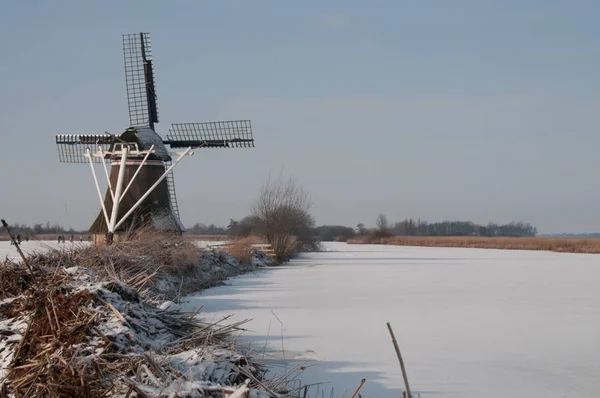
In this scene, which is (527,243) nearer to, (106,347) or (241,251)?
(241,251)

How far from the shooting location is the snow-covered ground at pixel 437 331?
15.4 feet

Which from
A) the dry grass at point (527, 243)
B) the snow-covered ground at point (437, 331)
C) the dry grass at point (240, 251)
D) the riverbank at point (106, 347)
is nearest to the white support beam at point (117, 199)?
the dry grass at point (240, 251)

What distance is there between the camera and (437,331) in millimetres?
6879

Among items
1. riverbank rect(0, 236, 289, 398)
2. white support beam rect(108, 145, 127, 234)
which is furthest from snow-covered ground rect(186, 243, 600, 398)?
white support beam rect(108, 145, 127, 234)

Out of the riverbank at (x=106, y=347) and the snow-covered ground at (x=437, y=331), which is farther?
the snow-covered ground at (x=437, y=331)

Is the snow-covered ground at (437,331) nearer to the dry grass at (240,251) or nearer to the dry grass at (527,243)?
the dry grass at (240,251)

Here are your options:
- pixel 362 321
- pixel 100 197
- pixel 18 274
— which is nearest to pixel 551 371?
pixel 362 321

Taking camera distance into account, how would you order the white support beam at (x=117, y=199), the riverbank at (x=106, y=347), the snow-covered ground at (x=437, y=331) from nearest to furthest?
the riverbank at (x=106, y=347) < the snow-covered ground at (x=437, y=331) < the white support beam at (x=117, y=199)

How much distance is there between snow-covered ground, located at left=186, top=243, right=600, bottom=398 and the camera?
4.70m

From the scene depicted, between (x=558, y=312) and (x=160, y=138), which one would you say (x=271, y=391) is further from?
(x=160, y=138)

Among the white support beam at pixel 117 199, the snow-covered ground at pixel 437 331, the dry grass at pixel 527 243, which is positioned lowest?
the dry grass at pixel 527 243

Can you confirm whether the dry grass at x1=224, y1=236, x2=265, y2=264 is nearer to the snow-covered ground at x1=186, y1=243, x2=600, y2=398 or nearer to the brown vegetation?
the brown vegetation

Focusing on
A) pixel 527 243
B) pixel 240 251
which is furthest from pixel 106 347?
pixel 527 243

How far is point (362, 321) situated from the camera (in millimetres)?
7605
